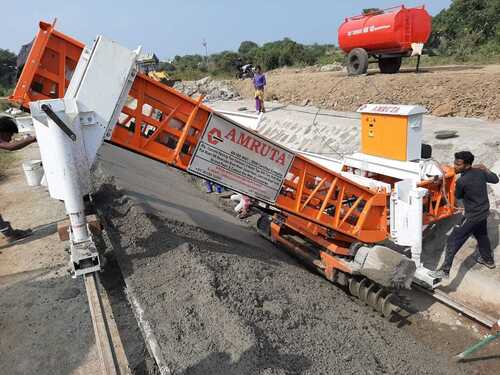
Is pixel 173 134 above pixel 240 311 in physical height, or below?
above

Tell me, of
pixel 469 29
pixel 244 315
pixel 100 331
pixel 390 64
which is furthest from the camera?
pixel 469 29

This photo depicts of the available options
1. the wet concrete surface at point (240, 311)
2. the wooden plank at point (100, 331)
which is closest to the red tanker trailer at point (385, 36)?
the wet concrete surface at point (240, 311)

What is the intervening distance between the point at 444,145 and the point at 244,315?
6.39m

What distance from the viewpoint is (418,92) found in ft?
Result: 37.5

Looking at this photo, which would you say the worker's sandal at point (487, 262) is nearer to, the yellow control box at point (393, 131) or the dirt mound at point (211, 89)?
the yellow control box at point (393, 131)

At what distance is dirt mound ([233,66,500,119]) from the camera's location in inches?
385

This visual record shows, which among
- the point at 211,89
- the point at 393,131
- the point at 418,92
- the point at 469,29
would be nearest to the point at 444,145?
the point at 393,131

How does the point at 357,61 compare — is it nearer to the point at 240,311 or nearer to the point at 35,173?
the point at 35,173

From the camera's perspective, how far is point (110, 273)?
4703 millimetres

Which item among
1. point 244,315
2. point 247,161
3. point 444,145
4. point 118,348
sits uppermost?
point 444,145

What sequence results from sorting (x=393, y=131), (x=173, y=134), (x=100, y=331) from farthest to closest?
(x=393, y=131) → (x=173, y=134) → (x=100, y=331)

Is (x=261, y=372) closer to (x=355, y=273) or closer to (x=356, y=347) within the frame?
(x=356, y=347)

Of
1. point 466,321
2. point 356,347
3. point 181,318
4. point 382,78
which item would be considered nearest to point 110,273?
point 181,318

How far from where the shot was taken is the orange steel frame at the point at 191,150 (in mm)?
3221
